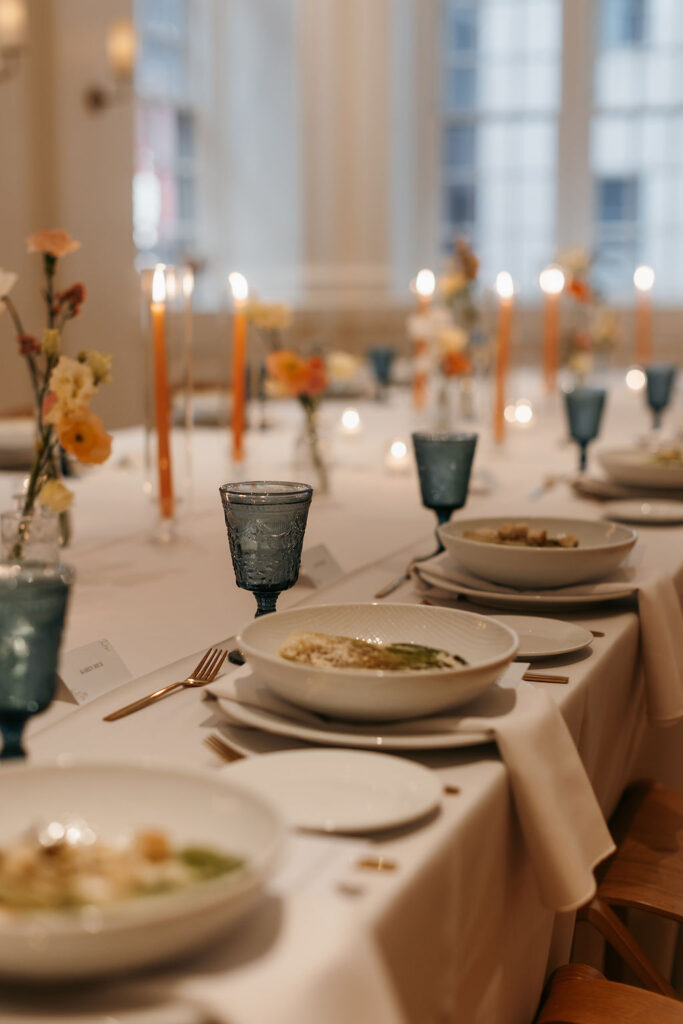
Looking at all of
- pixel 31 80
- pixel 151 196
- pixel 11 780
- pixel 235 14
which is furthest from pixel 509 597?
pixel 235 14

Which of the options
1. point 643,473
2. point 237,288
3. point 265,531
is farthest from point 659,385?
point 265,531

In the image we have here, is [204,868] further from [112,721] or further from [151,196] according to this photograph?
[151,196]

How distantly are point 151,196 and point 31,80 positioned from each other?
158 centimetres

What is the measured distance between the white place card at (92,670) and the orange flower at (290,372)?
0.91 metres

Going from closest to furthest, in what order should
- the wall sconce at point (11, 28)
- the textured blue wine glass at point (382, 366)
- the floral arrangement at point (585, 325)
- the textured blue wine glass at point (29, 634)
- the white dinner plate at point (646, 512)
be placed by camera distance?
the textured blue wine glass at point (29, 634), the white dinner plate at point (646, 512), the floral arrangement at point (585, 325), the textured blue wine glass at point (382, 366), the wall sconce at point (11, 28)

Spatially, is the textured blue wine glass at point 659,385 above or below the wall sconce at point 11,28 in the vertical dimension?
below

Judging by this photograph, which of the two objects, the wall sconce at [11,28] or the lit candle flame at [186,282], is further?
the wall sconce at [11,28]

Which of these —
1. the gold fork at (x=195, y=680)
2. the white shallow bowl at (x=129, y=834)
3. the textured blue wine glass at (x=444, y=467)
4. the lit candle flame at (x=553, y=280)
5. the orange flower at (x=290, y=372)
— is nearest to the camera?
the white shallow bowl at (x=129, y=834)

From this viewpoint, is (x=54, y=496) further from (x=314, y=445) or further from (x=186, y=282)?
(x=314, y=445)

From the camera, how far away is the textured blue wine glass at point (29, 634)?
2.17 feet

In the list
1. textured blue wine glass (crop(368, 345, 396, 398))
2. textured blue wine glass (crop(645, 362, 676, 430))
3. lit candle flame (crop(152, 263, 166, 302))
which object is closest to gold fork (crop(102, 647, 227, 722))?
lit candle flame (crop(152, 263, 166, 302))

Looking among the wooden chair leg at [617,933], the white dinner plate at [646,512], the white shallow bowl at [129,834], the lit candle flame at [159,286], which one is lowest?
the wooden chair leg at [617,933]

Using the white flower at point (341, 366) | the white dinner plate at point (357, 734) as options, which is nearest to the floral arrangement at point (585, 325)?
the white flower at point (341, 366)

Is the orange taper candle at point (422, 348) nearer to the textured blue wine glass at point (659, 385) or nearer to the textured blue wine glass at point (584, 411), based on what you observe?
the textured blue wine glass at point (659, 385)
